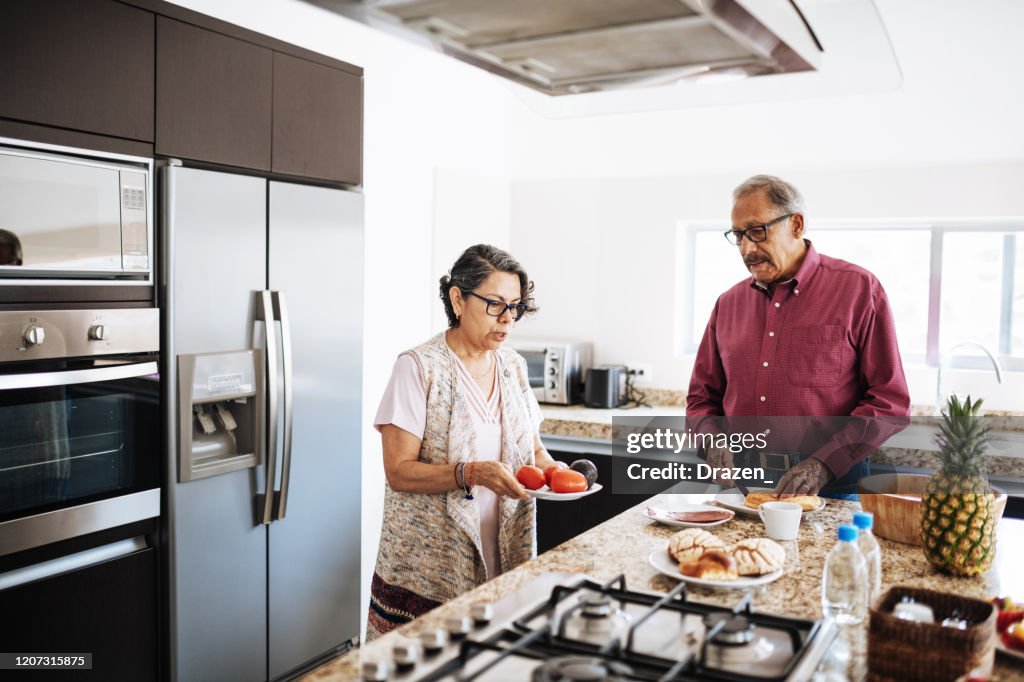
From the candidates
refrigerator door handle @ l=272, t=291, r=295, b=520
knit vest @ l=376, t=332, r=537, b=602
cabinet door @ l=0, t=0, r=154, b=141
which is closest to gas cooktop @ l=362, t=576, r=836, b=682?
knit vest @ l=376, t=332, r=537, b=602

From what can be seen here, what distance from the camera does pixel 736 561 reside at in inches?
62.7

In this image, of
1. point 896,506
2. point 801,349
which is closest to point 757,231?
point 801,349

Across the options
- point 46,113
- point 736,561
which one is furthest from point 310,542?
point 736,561

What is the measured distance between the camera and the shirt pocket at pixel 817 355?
8.03 feet

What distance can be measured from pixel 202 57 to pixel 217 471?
1239 mm

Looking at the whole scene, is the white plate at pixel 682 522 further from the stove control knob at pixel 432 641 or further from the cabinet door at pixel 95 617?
the cabinet door at pixel 95 617

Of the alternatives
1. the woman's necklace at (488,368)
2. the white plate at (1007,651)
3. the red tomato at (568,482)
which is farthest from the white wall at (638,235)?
the white plate at (1007,651)

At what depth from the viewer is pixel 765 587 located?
1563mm

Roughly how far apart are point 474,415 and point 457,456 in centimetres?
13

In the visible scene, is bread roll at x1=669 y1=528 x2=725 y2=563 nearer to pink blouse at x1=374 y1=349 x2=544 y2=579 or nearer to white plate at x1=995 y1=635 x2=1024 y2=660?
white plate at x1=995 y1=635 x2=1024 y2=660

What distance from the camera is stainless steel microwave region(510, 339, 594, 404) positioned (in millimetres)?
4062

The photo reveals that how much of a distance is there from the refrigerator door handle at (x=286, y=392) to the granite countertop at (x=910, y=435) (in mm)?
1276

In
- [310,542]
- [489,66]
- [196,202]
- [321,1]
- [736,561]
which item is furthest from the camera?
[310,542]

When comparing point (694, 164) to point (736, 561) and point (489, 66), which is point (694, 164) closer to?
point (489, 66)
